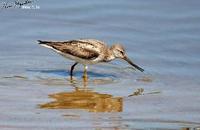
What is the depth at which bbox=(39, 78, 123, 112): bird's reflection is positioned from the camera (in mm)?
8984

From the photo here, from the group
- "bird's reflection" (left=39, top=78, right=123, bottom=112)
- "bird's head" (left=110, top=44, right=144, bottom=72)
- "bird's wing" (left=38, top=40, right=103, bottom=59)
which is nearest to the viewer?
"bird's reflection" (left=39, top=78, right=123, bottom=112)

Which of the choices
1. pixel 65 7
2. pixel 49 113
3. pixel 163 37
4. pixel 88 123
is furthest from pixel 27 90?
pixel 65 7

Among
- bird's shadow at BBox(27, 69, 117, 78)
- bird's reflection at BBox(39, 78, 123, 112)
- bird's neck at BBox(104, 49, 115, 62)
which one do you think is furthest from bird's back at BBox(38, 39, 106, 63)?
bird's reflection at BBox(39, 78, 123, 112)

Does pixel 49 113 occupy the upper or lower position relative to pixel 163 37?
lower

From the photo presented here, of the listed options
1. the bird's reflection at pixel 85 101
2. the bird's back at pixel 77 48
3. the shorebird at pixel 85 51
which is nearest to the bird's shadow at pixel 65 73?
the shorebird at pixel 85 51

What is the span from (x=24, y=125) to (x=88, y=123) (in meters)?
0.79

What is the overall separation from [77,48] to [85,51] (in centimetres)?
16

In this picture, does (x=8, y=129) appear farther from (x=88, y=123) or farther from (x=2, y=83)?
(x=2, y=83)

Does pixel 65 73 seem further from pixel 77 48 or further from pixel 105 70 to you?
pixel 105 70

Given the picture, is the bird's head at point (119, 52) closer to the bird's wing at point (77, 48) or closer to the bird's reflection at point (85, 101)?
the bird's wing at point (77, 48)

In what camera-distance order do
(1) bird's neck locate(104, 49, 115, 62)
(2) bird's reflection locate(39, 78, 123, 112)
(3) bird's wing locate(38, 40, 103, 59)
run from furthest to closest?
(1) bird's neck locate(104, 49, 115, 62) < (3) bird's wing locate(38, 40, 103, 59) < (2) bird's reflection locate(39, 78, 123, 112)

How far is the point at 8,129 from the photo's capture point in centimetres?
755

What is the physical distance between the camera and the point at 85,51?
11758 millimetres

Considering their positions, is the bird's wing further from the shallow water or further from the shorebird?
the shallow water
